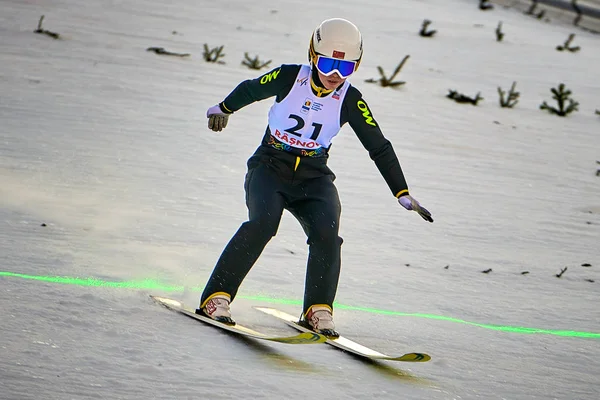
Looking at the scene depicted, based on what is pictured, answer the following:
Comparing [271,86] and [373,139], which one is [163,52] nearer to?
[271,86]

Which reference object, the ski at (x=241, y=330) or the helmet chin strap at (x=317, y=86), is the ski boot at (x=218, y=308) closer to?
the ski at (x=241, y=330)

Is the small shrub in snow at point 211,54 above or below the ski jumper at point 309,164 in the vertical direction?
above

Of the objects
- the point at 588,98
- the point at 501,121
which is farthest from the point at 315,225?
the point at 588,98

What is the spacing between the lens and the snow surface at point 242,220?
3.71 meters

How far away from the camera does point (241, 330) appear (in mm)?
4023

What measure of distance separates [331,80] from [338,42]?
17 centimetres

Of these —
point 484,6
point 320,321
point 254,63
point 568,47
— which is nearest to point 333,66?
point 320,321

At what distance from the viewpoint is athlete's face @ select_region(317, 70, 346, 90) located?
14.0 ft

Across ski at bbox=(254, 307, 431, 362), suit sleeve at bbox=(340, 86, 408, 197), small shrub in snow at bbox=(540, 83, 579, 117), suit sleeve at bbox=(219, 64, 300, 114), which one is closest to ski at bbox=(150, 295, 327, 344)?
ski at bbox=(254, 307, 431, 362)

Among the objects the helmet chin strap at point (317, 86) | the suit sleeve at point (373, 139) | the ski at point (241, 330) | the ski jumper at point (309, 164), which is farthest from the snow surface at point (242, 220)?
the helmet chin strap at point (317, 86)

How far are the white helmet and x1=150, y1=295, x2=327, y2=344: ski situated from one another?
3.98ft

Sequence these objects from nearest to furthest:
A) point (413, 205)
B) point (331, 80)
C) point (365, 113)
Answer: point (413, 205) < point (331, 80) < point (365, 113)

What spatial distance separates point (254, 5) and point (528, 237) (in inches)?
403

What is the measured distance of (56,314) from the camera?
12.9ft
